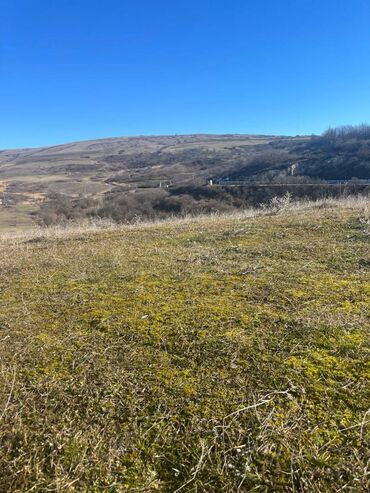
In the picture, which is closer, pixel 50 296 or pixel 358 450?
pixel 358 450

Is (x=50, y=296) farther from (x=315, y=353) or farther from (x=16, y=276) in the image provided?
(x=315, y=353)

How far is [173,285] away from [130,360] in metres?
1.55

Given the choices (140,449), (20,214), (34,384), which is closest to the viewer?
(140,449)

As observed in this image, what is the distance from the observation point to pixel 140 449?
1.90 metres

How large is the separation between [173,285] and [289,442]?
242cm

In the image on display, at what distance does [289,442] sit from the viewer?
1.85 m

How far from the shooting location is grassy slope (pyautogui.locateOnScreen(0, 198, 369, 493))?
1.77 meters

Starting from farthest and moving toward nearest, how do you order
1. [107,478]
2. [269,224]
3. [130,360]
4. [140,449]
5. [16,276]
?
1. [269,224]
2. [16,276]
3. [130,360]
4. [140,449]
5. [107,478]

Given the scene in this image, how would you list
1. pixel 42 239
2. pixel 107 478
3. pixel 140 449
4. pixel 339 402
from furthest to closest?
pixel 42 239
pixel 339 402
pixel 140 449
pixel 107 478

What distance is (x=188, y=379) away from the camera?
93.8 inches

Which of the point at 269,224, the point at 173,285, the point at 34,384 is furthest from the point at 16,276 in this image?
the point at 269,224

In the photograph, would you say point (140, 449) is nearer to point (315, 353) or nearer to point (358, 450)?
point (358, 450)

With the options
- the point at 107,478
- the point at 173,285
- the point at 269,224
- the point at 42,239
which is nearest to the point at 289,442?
the point at 107,478

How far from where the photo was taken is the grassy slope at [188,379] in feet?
5.79
